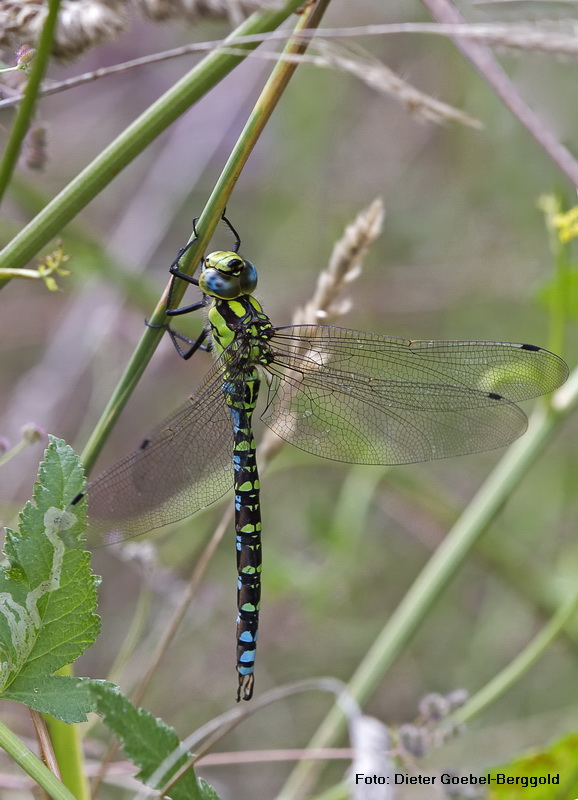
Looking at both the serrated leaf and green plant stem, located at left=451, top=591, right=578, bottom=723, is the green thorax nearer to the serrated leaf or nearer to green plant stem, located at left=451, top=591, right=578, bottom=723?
green plant stem, located at left=451, top=591, right=578, bottom=723

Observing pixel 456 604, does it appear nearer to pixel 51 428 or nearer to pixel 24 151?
pixel 51 428

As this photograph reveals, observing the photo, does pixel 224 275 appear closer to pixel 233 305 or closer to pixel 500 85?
pixel 233 305

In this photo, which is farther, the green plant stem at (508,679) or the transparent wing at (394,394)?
the transparent wing at (394,394)

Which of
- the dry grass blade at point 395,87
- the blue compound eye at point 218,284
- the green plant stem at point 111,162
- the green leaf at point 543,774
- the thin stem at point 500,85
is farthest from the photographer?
the blue compound eye at point 218,284

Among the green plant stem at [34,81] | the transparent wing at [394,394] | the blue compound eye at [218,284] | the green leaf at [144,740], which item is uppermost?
the blue compound eye at [218,284]

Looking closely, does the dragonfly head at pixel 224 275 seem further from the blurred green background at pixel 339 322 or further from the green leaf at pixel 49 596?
the green leaf at pixel 49 596

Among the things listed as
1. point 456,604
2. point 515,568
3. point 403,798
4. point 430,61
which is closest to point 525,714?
point 456,604

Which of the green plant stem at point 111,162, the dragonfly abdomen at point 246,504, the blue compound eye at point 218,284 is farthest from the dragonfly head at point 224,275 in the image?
the green plant stem at point 111,162
